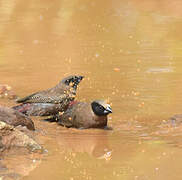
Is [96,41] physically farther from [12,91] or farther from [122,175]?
[122,175]

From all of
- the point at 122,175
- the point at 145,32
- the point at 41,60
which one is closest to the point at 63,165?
the point at 122,175

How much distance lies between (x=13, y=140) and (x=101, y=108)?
186 cm

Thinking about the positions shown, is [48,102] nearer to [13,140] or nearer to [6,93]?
[6,93]

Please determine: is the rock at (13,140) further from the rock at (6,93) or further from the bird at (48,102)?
the rock at (6,93)

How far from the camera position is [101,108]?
28.6ft

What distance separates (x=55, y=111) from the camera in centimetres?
992

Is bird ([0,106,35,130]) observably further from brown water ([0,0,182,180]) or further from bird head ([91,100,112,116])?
bird head ([91,100,112,116])

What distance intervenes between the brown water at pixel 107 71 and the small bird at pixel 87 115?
190mm

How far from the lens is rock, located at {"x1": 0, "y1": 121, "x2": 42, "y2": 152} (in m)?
7.12

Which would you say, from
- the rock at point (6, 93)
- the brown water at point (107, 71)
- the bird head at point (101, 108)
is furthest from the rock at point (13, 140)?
the rock at point (6, 93)

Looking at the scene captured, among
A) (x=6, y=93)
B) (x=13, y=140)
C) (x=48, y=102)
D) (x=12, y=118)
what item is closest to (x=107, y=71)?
(x=6, y=93)

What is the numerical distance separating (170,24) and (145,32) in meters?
1.01

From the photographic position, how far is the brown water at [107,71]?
696 centimetres

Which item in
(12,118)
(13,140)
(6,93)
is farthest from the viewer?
(6,93)
